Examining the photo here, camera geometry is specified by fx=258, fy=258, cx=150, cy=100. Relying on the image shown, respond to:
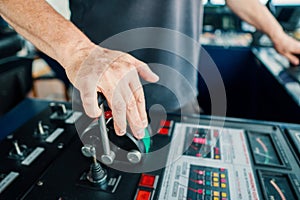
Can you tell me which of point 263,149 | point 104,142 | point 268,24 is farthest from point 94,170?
point 268,24

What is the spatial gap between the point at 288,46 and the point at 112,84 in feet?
2.91

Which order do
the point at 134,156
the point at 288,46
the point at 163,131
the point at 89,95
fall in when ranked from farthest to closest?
1. the point at 288,46
2. the point at 163,131
3. the point at 134,156
4. the point at 89,95

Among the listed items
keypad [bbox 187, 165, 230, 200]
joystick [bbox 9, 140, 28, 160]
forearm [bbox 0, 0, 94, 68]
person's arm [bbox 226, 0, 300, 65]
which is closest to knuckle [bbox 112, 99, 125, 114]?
forearm [bbox 0, 0, 94, 68]

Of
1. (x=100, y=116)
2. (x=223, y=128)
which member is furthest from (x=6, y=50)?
(x=223, y=128)

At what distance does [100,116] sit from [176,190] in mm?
255

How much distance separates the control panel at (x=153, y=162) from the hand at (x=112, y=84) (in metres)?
0.06

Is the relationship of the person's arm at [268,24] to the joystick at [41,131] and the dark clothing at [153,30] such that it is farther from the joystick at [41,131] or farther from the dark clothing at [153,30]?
the joystick at [41,131]

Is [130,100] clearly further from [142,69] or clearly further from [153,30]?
[153,30]

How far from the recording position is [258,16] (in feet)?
3.62

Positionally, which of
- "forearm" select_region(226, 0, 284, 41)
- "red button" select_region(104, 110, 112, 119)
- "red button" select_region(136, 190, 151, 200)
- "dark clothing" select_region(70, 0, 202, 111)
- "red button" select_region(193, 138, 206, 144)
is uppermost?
"forearm" select_region(226, 0, 284, 41)

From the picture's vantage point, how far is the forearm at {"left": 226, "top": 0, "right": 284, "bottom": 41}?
108 cm

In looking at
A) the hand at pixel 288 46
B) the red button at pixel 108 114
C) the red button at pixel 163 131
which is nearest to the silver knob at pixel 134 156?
the red button at pixel 108 114

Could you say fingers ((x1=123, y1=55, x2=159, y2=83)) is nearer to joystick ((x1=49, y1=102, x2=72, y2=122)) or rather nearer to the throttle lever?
the throttle lever

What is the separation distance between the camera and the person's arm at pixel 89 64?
51cm
